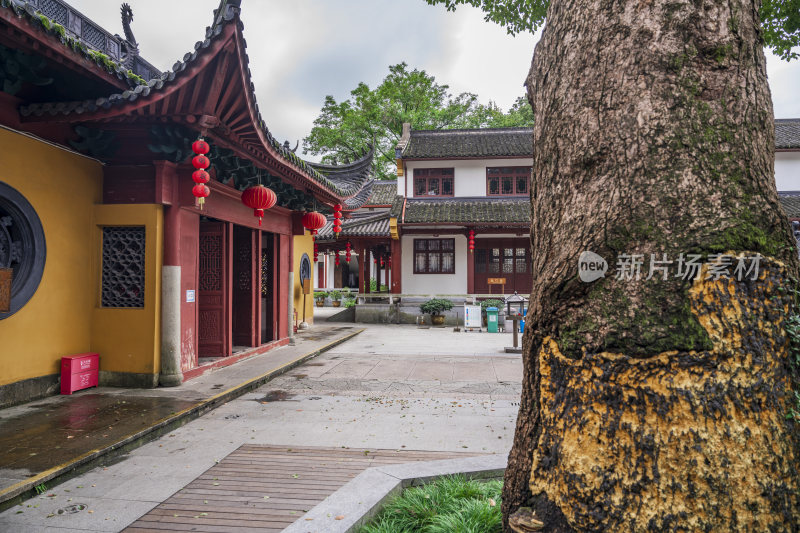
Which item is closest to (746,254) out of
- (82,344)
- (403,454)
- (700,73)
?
(700,73)

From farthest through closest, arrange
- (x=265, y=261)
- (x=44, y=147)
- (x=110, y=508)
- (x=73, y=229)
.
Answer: (x=265, y=261)
(x=73, y=229)
(x=44, y=147)
(x=110, y=508)

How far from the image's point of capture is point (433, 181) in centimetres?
1936

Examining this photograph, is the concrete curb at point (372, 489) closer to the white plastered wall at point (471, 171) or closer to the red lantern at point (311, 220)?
the red lantern at point (311, 220)

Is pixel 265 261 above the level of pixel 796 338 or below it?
above

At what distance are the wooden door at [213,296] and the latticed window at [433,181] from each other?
12319 millimetres

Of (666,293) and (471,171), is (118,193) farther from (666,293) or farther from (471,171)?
(471,171)

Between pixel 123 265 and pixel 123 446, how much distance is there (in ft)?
9.68

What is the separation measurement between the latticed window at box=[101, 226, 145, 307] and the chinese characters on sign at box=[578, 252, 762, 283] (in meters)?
6.15

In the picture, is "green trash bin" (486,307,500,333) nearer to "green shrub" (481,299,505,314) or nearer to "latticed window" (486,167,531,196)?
"green shrub" (481,299,505,314)

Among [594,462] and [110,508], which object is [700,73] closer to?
[594,462]

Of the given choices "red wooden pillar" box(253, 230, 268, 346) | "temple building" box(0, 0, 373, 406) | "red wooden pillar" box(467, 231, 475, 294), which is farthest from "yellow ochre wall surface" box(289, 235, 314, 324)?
"red wooden pillar" box(467, 231, 475, 294)

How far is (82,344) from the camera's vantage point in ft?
19.9

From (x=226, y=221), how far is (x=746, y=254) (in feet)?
24.0

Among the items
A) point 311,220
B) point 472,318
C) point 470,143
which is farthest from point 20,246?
point 470,143
